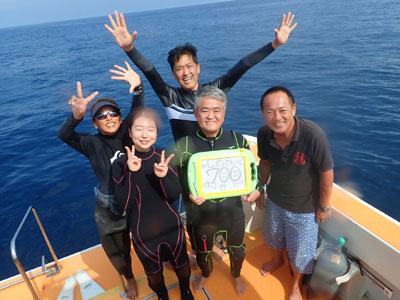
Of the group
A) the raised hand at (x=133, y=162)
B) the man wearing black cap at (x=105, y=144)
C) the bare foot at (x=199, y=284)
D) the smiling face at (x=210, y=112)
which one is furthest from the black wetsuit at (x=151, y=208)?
the bare foot at (x=199, y=284)

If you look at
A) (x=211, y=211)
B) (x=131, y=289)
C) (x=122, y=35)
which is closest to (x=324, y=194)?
(x=211, y=211)

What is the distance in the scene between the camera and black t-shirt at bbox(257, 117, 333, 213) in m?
2.16

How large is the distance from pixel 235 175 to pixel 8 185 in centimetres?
931

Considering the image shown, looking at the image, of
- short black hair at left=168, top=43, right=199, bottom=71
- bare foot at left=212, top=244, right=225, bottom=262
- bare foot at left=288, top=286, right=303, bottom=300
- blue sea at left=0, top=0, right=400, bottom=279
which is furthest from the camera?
blue sea at left=0, top=0, right=400, bottom=279

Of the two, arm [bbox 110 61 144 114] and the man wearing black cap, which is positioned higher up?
arm [bbox 110 61 144 114]

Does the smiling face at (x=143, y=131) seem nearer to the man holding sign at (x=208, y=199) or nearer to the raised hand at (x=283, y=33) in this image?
the man holding sign at (x=208, y=199)

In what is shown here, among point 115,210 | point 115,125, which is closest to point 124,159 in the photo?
point 115,125

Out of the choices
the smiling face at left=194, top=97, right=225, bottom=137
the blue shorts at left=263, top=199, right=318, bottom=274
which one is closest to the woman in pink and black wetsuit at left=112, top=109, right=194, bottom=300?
the smiling face at left=194, top=97, right=225, bottom=137

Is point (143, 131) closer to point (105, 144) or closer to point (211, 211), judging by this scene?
point (105, 144)

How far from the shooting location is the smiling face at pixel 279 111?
2.11m

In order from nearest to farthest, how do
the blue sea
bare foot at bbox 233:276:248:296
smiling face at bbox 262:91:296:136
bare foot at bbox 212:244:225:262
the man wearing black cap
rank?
smiling face at bbox 262:91:296:136
the man wearing black cap
bare foot at bbox 233:276:248:296
bare foot at bbox 212:244:225:262
the blue sea

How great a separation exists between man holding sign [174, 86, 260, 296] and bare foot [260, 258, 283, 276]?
552mm

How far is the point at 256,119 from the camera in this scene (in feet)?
37.0

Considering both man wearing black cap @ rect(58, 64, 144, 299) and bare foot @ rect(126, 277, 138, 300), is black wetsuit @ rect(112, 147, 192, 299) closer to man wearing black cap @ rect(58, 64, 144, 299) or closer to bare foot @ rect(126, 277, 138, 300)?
man wearing black cap @ rect(58, 64, 144, 299)
